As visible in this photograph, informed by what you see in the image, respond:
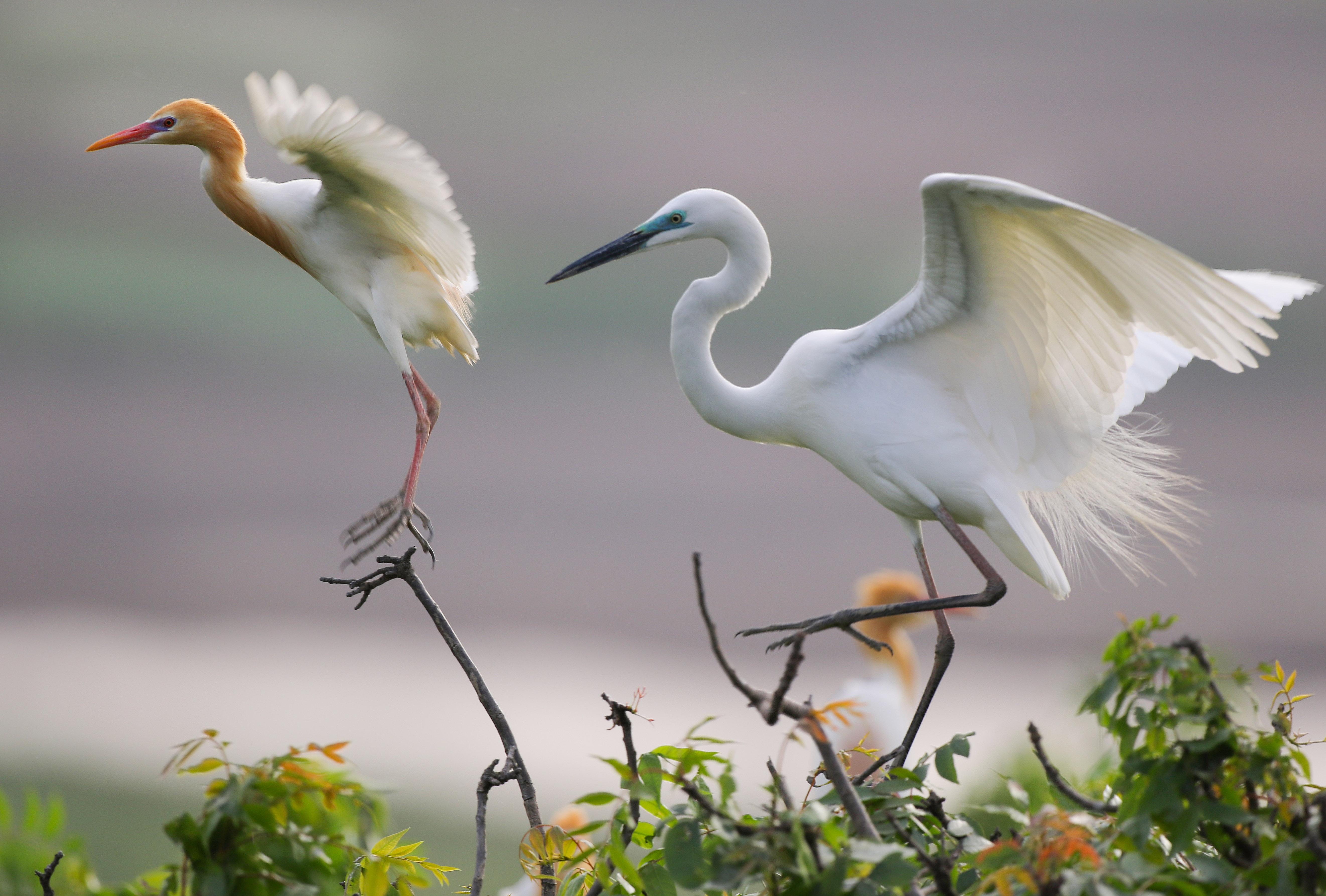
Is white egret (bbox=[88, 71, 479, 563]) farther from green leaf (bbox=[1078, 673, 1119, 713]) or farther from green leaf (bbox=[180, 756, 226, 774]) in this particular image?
green leaf (bbox=[1078, 673, 1119, 713])

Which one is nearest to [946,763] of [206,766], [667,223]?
[206,766]

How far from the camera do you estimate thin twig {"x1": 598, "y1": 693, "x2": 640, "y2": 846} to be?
89 cm

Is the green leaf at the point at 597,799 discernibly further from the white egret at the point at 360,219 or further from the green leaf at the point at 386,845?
the white egret at the point at 360,219

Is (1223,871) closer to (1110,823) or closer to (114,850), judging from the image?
(1110,823)

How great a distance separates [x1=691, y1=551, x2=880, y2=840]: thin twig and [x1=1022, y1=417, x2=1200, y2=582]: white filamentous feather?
161 centimetres

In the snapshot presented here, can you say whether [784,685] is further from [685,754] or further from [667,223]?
[667,223]

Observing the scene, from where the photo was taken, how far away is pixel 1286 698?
3.44ft

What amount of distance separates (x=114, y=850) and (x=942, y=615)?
14.0 ft

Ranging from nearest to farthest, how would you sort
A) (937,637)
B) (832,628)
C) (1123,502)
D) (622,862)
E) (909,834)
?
(622,862) → (909,834) → (832,628) → (937,637) → (1123,502)

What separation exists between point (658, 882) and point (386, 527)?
1.17 m

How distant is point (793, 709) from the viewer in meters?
0.84

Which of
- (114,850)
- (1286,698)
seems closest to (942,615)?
(1286,698)

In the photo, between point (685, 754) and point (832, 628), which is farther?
point (832, 628)

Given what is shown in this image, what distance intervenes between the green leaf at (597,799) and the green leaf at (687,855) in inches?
2.3
